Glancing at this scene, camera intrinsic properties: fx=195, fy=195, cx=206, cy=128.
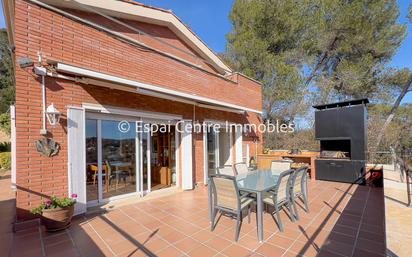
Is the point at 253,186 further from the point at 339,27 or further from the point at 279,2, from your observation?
the point at 339,27

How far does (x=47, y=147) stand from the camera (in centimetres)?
439


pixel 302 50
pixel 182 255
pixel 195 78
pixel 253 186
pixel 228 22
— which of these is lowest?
pixel 182 255

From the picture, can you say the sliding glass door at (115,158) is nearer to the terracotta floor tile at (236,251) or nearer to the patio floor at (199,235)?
the patio floor at (199,235)

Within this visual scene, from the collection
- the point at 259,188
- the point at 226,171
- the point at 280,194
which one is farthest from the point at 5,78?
the point at 280,194

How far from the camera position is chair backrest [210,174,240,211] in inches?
146

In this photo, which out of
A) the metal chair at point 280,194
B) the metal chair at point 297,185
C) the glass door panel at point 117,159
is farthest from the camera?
the glass door panel at point 117,159

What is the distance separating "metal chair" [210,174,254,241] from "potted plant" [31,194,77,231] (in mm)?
3161

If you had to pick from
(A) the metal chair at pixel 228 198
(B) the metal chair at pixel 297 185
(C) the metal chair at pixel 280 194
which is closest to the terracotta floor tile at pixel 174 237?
(A) the metal chair at pixel 228 198

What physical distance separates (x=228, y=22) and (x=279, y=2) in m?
3.72

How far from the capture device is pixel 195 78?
317 inches

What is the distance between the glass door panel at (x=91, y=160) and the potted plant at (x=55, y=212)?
1211mm

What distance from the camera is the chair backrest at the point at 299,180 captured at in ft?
15.0

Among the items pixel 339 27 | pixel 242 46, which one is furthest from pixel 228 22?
pixel 339 27

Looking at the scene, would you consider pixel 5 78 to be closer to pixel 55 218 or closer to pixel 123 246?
pixel 55 218
